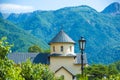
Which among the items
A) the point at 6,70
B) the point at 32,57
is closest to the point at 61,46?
the point at 32,57

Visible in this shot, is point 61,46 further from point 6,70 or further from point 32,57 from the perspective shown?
point 6,70

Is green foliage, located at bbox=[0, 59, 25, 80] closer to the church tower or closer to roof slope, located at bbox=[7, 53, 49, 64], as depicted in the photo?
the church tower

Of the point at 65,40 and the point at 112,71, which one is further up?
the point at 65,40

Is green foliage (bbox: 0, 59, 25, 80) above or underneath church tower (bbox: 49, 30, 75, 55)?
underneath

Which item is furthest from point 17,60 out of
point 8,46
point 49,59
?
point 8,46

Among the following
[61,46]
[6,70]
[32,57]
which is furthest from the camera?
[32,57]

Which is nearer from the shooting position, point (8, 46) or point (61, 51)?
point (8, 46)

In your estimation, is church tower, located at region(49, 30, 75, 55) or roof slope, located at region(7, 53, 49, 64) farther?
roof slope, located at region(7, 53, 49, 64)

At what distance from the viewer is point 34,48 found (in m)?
133

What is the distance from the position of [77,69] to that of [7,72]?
214ft

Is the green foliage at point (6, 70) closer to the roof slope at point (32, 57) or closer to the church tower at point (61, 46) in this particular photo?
the church tower at point (61, 46)

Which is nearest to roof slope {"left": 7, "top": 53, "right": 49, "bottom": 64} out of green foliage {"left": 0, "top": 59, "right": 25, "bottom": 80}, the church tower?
the church tower

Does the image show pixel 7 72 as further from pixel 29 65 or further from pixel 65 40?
pixel 65 40

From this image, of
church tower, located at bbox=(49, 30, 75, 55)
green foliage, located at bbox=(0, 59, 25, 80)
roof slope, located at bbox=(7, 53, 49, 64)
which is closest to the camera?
green foliage, located at bbox=(0, 59, 25, 80)
